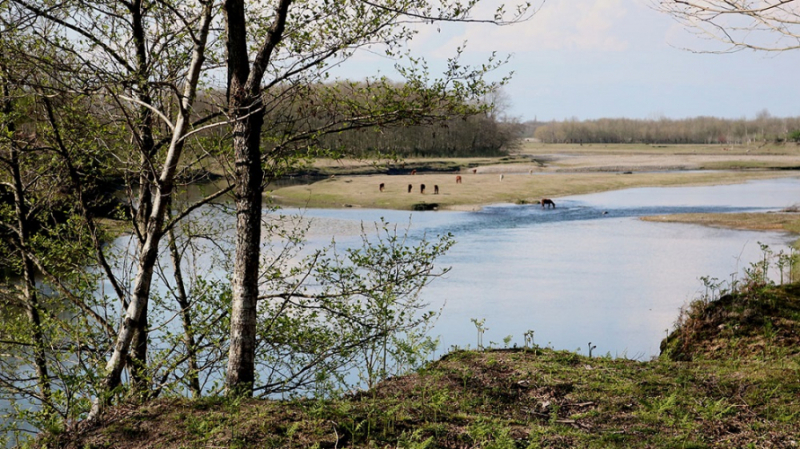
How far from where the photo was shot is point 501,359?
26.0 ft

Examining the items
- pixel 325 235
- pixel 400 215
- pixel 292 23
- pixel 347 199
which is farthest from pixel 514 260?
pixel 347 199

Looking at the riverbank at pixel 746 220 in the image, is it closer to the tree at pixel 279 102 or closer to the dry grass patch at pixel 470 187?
the dry grass patch at pixel 470 187

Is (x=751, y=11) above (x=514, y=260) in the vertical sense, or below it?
above

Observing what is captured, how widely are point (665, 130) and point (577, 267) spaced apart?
13744 centimetres

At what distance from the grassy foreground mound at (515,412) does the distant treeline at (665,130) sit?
5570 inches

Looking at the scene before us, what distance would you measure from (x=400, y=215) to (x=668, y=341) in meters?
27.0

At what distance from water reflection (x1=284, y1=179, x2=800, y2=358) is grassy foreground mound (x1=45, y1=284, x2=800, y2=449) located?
438cm

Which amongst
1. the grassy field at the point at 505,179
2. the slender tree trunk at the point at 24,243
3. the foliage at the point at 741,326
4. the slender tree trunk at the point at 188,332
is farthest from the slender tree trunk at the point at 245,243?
the grassy field at the point at 505,179

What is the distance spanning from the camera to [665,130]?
489 feet

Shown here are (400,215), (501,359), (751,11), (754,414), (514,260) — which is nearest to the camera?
(754,414)

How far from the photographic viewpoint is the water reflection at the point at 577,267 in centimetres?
1562

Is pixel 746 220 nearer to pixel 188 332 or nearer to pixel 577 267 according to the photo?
pixel 577 267

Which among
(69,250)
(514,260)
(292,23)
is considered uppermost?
(292,23)

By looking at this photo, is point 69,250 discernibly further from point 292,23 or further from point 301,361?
point 292,23
